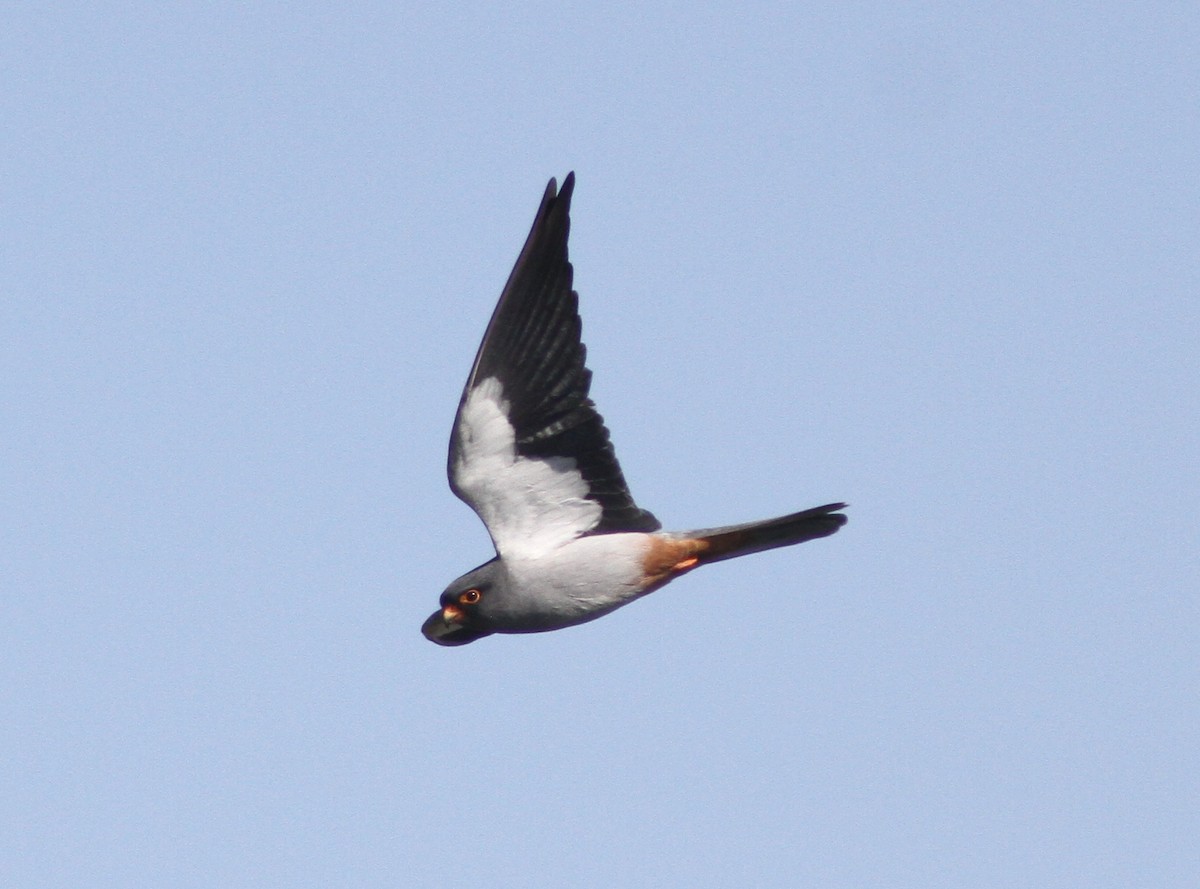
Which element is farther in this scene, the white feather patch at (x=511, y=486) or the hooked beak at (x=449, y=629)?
the hooked beak at (x=449, y=629)

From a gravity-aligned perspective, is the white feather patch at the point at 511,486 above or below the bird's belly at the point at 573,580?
above

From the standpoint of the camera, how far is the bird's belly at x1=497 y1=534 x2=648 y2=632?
Result: 17141 mm

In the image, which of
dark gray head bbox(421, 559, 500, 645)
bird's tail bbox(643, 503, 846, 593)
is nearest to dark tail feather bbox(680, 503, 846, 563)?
bird's tail bbox(643, 503, 846, 593)

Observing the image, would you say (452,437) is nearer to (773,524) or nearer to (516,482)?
(516,482)

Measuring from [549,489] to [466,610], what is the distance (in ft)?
3.07

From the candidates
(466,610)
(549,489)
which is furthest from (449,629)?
(549,489)

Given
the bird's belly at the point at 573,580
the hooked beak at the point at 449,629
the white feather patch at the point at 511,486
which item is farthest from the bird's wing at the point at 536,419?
the hooked beak at the point at 449,629

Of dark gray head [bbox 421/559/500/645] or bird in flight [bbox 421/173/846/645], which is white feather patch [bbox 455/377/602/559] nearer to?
bird in flight [bbox 421/173/846/645]

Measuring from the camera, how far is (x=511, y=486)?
56.5 feet

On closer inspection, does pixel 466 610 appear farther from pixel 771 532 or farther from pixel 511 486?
pixel 771 532

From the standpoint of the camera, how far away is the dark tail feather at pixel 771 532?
1711 cm

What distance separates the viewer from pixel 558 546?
17281mm

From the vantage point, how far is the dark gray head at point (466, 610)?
17.3 meters

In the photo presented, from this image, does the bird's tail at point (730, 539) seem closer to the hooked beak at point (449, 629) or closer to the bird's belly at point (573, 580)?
the bird's belly at point (573, 580)
